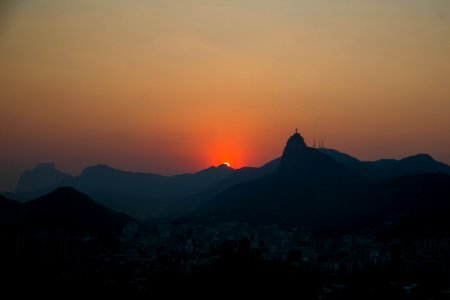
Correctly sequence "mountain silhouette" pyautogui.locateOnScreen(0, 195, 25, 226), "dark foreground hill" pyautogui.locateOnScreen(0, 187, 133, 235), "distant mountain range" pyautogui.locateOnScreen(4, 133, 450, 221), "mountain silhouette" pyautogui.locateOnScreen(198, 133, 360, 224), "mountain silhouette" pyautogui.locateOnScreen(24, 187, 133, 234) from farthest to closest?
1. "distant mountain range" pyautogui.locateOnScreen(4, 133, 450, 221)
2. "mountain silhouette" pyautogui.locateOnScreen(198, 133, 360, 224)
3. "mountain silhouette" pyautogui.locateOnScreen(24, 187, 133, 234)
4. "dark foreground hill" pyautogui.locateOnScreen(0, 187, 133, 235)
5. "mountain silhouette" pyautogui.locateOnScreen(0, 195, 25, 226)

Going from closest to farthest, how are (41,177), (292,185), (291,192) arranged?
1. (291,192)
2. (292,185)
3. (41,177)

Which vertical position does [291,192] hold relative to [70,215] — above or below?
above

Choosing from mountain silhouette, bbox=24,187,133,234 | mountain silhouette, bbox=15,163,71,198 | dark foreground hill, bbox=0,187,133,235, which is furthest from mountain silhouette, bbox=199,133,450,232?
mountain silhouette, bbox=15,163,71,198

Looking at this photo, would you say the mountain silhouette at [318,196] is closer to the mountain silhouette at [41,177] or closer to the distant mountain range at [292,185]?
the distant mountain range at [292,185]

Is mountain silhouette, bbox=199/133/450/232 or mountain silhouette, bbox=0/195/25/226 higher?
mountain silhouette, bbox=199/133/450/232

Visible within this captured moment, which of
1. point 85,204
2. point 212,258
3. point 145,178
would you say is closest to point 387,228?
point 212,258

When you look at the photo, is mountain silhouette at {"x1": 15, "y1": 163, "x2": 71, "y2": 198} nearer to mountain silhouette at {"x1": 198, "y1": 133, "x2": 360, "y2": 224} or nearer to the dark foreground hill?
mountain silhouette at {"x1": 198, "y1": 133, "x2": 360, "y2": 224}

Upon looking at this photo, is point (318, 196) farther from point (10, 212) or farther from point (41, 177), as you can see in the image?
point (41, 177)

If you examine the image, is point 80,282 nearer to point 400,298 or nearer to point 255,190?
point 400,298

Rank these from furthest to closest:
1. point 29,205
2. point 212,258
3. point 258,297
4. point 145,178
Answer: point 145,178 → point 29,205 → point 212,258 → point 258,297

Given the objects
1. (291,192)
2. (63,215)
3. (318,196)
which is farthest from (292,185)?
(63,215)

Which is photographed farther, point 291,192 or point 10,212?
point 291,192
